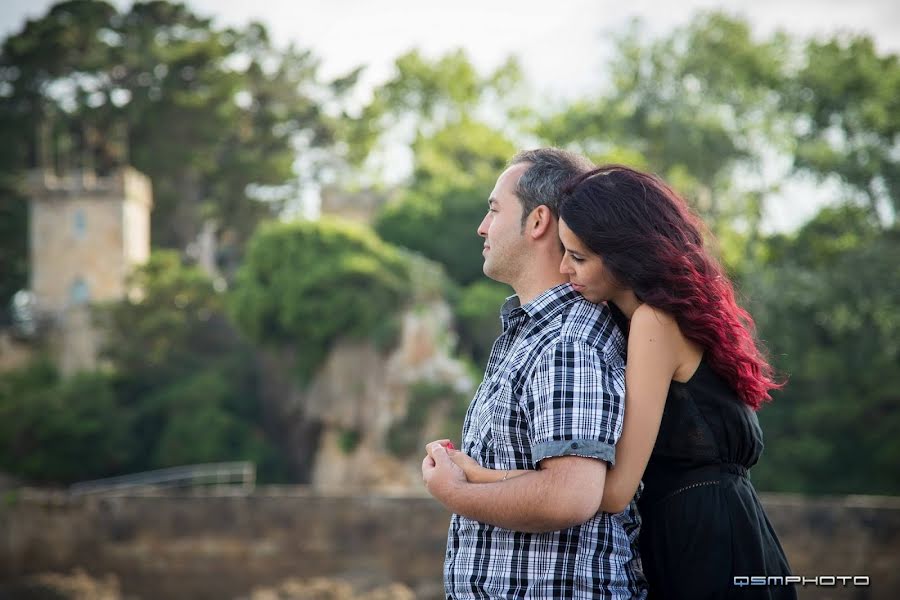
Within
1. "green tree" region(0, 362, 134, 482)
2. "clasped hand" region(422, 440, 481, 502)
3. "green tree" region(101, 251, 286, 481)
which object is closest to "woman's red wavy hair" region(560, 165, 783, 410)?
"clasped hand" region(422, 440, 481, 502)

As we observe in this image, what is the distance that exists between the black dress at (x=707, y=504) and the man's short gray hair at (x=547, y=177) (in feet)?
1.87

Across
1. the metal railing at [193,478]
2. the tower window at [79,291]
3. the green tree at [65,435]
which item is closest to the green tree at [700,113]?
the metal railing at [193,478]

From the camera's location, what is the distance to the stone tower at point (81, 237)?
3406 centimetres

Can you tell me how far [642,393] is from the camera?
2.62 metres

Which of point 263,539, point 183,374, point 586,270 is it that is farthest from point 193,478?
point 586,270

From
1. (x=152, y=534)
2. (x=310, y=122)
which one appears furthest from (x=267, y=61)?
(x=152, y=534)

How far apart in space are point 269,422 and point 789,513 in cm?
1574

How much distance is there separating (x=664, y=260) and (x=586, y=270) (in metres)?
0.19

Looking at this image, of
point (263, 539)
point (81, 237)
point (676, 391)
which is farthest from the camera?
point (81, 237)

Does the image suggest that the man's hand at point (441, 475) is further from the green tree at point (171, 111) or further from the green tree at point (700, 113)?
the green tree at point (171, 111)

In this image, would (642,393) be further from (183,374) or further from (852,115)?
(183,374)

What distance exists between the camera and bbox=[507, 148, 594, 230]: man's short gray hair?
2.92 metres

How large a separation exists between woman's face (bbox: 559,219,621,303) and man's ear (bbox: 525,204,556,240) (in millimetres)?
87

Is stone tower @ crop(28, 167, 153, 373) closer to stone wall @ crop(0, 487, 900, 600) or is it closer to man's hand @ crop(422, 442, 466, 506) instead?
stone wall @ crop(0, 487, 900, 600)
